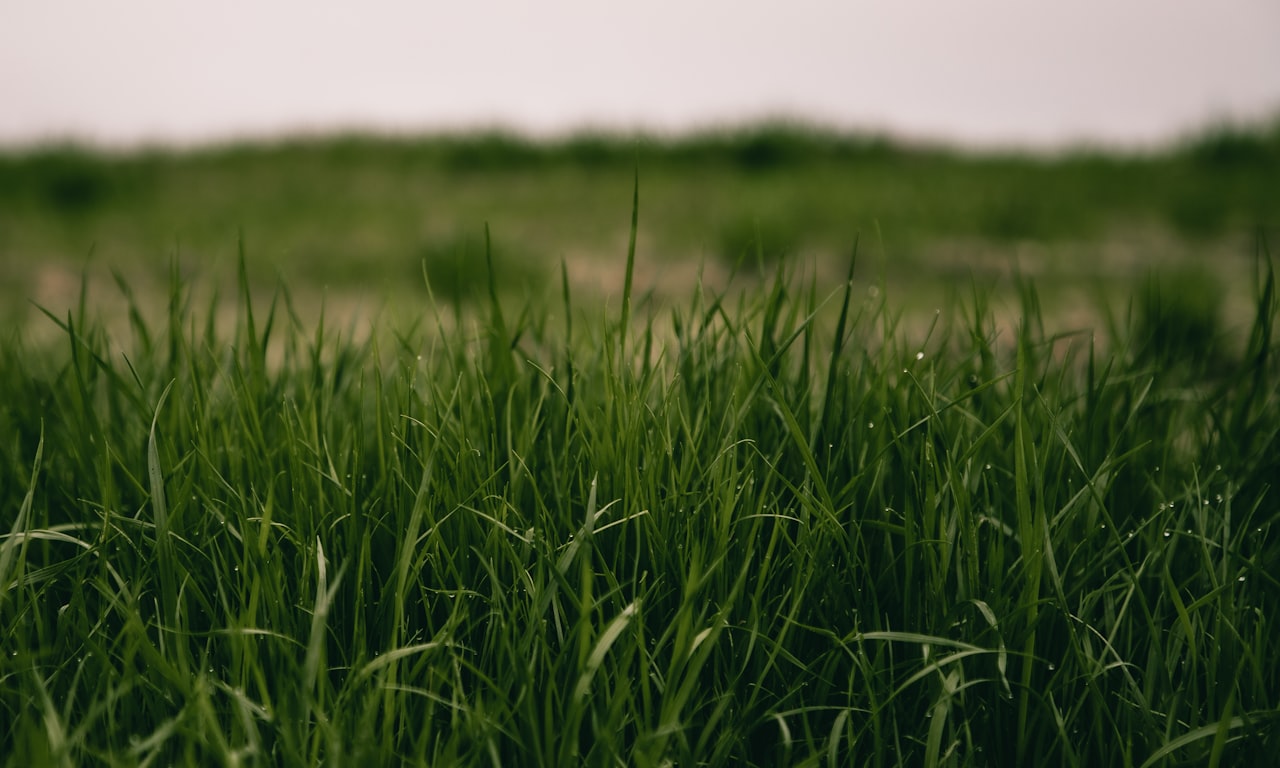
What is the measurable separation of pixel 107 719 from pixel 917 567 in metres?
0.78

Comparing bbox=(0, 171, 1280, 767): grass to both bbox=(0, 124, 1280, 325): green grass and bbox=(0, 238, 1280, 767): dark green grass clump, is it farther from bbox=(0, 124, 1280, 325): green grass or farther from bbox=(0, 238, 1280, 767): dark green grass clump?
bbox=(0, 124, 1280, 325): green grass

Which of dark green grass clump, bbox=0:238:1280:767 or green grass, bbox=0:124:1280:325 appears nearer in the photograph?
dark green grass clump, bbox=0:238:1280:767

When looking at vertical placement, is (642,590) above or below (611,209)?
below

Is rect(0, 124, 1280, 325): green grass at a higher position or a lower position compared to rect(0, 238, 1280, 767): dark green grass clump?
higher

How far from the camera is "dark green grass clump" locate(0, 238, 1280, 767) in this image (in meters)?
0.78

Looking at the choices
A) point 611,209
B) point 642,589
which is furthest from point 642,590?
point 611,209

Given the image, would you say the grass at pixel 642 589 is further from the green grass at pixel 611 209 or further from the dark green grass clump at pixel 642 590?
the green grass at pixel 611 209

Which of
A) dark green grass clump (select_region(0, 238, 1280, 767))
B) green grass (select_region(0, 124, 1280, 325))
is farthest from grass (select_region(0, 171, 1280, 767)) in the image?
green grass (select_region(0, 124, 1280, 325))

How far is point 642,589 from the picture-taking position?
887 millimetres

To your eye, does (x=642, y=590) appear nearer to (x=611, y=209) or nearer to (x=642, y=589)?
(x=642, y=589)

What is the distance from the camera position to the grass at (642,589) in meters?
0.78

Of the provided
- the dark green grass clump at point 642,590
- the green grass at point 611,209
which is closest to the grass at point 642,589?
the dark green grass clump at point 642,590

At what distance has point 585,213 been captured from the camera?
443cm

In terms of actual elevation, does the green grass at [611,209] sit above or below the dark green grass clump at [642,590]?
above
